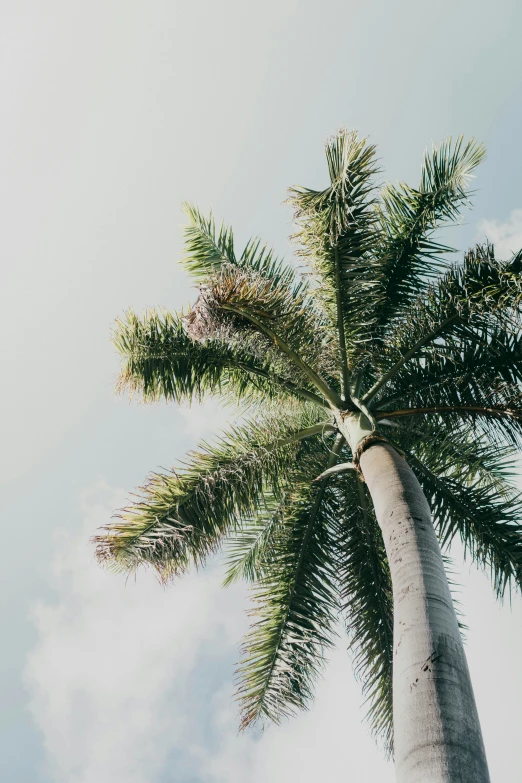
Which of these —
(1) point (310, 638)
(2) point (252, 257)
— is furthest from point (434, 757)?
(2) point (252, 257)

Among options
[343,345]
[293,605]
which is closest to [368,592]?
[293,605]

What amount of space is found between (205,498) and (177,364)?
227cm

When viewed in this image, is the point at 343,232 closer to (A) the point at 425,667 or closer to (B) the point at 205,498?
(B) the point at 205,498

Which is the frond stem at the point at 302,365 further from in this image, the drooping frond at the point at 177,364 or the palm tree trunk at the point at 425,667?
the palm tree trunk at the point at 425,667

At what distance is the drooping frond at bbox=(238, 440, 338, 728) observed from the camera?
319 inches

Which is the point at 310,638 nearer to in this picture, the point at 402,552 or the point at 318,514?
the point at 318,514

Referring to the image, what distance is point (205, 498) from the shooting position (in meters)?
7.96

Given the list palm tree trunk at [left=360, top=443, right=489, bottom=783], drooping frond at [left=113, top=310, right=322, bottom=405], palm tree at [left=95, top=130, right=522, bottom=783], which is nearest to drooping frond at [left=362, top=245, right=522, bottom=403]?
palm tree at [left=95, top=130, right=522, bottom=783]

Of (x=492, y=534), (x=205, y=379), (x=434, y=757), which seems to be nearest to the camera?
(x=434, y=757)

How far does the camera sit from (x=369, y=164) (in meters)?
7.47

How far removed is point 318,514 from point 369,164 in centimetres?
453

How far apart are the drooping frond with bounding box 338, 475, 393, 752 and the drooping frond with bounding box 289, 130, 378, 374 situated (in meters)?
2.22

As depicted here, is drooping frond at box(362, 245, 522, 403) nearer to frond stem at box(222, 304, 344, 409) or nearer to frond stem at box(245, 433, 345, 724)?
frond stem at box(222, 304, 344, 409)

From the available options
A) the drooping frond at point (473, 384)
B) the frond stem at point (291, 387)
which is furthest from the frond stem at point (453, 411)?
the frond stem at point (291, 387)
